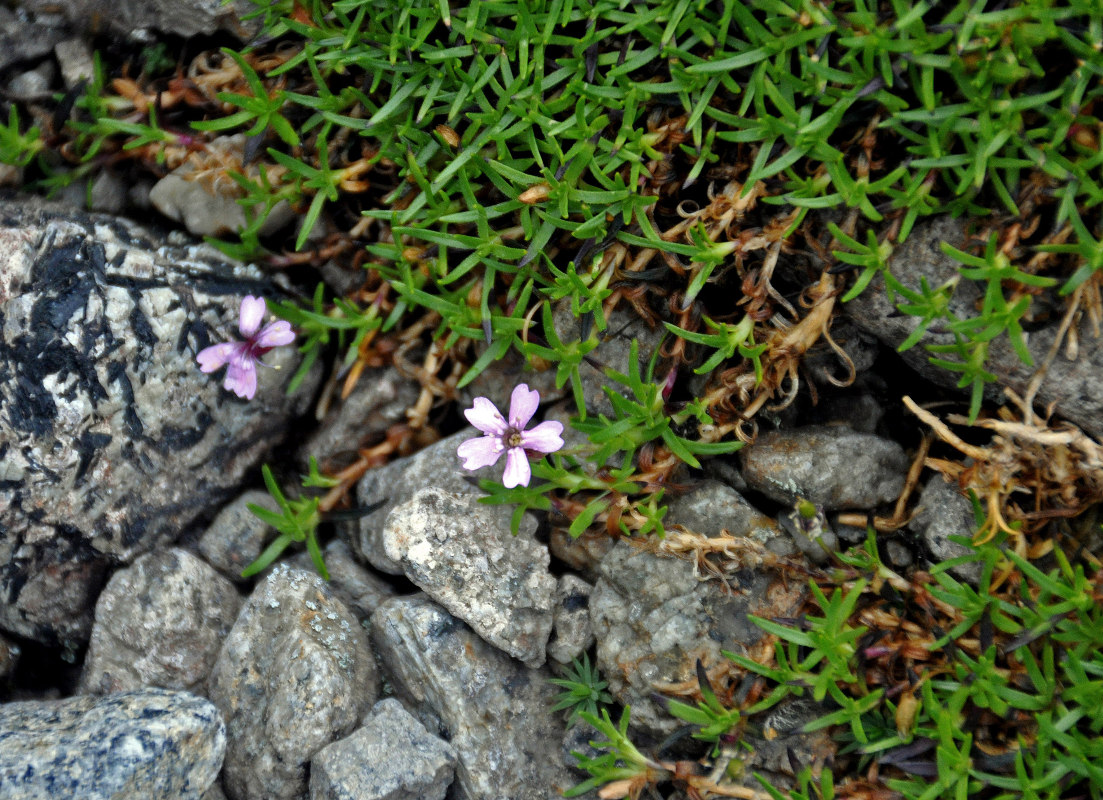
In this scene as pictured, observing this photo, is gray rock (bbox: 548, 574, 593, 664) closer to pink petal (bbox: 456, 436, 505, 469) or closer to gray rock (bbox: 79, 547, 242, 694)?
pink petal (bbox: 456, 436, 505, 469)

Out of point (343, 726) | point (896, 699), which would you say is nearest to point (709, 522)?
point (896, 699)

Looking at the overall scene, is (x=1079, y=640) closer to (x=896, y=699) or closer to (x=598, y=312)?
(x=896, y=699)

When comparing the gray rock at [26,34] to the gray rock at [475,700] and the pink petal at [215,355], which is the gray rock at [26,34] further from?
the gray rock at [475,700]

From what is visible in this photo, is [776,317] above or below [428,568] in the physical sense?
above

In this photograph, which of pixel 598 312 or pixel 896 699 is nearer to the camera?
pixel 896 699

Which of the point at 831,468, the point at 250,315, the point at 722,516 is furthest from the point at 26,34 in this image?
the point at 831,468

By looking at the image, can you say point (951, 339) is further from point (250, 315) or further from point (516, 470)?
point (250, 315)
